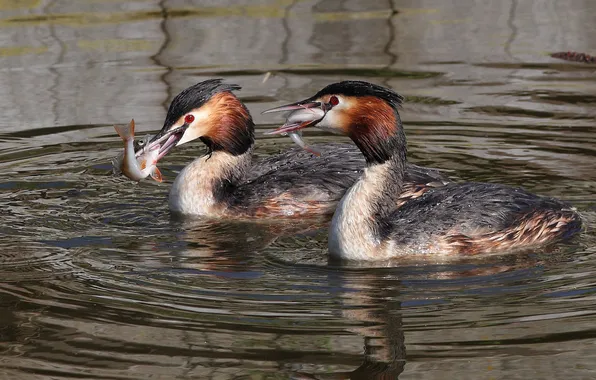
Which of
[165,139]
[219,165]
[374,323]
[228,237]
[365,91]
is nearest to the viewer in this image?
[374,323]

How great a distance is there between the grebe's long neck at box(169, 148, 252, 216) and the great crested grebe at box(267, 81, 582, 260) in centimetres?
159

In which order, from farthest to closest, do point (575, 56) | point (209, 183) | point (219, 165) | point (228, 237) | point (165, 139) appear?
point (575, 56) < point (219, 165) < point (209, 183) < point (165, 139) < point (228, 237)

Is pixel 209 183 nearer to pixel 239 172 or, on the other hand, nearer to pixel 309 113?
pixel 239 172

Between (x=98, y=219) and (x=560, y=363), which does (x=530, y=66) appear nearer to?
(x=98, y=219)

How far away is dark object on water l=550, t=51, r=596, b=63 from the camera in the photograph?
47.2 ft

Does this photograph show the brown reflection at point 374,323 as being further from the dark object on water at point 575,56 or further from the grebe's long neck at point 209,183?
the dark object on water at point 575,56

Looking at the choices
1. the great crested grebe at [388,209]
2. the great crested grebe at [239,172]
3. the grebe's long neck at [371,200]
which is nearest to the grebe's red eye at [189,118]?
the great crested grebe at [239,172]

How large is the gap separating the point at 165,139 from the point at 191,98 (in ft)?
1.51

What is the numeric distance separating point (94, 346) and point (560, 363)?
2.38 m

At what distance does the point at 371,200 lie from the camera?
27.3ft

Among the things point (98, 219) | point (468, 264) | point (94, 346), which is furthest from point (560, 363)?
point (98, 219)

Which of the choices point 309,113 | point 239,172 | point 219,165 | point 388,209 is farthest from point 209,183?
point 388,209

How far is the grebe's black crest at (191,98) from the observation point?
960 cm

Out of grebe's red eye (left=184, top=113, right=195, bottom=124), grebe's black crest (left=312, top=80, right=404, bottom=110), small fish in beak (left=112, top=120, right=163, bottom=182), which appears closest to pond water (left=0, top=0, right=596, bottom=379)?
small fish in beak (left=112, top=120, right=163, bottom=182)
